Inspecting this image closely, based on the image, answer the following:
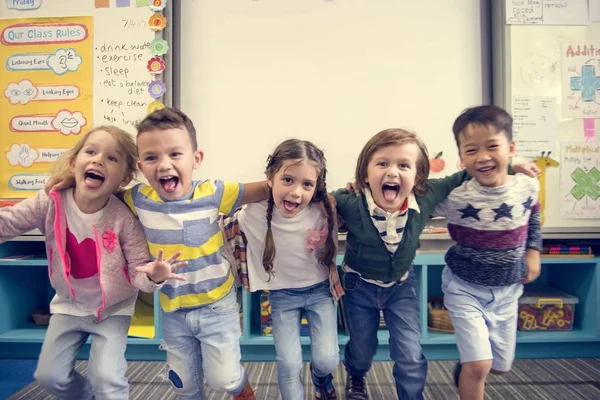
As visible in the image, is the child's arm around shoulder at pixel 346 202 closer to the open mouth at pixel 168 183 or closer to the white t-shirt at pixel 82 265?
the open mouth at pixel 168 183

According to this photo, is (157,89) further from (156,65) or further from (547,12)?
(547,12)

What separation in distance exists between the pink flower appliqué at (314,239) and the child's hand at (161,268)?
19.2 inches

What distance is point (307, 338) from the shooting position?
2236mm

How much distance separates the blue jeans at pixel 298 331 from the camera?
1.52 metres

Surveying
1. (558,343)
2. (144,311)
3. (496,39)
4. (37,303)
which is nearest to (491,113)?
(496,39)

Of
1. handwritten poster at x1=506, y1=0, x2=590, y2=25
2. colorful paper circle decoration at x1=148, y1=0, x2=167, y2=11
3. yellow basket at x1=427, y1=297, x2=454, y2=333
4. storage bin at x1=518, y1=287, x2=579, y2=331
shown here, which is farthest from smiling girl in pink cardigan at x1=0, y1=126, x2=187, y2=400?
handwritten poster at x1=506, y1=0, x2=590, y2=25

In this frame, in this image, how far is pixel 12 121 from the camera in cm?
249

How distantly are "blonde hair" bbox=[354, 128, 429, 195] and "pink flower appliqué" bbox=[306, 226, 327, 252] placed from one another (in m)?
0.26

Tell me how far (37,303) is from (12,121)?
1227 millimetres

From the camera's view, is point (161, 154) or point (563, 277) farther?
point (563, 277)

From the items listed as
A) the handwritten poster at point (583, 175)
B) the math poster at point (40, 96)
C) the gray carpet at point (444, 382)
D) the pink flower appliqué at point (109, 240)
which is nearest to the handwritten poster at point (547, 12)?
the handwritten poster at point (583, 175)

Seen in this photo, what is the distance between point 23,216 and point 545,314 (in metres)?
2.78

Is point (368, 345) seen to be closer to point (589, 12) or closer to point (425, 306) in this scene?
point (425, 306)

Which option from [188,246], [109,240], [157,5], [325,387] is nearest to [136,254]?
[109,240]
